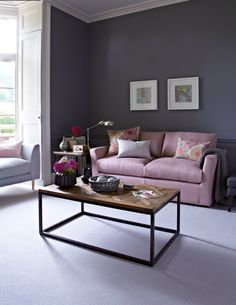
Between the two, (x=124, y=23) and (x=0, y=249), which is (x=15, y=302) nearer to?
(x=0, y=249)

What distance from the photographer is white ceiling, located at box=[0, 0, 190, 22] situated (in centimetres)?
448

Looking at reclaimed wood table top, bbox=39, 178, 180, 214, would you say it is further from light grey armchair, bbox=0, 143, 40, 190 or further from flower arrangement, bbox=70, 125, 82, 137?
flower arrangement, bbox=70, 125, 82, 137

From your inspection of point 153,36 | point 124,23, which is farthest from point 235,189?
point 124,23

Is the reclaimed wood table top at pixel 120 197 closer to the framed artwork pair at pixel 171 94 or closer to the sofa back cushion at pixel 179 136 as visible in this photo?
the sofa back cushion at pixel 179 136

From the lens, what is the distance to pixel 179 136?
4.13 metres

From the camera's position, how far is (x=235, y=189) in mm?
3207

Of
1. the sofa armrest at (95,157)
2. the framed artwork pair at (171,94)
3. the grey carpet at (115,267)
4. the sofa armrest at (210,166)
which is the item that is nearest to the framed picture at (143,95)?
the framed artwork pair at (171,94)

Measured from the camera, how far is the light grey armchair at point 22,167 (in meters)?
3.70

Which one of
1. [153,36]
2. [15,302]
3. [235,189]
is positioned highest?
[153,36]

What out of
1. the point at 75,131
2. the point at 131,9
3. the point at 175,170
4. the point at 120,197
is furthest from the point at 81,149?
the point at 131,9

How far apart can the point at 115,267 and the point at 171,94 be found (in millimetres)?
3185

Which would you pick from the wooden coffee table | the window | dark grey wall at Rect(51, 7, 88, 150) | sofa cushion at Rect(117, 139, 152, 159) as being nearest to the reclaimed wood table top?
the wooden coffee table

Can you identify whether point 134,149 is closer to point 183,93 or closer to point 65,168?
point 183,93

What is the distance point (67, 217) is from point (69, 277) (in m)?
1.21
